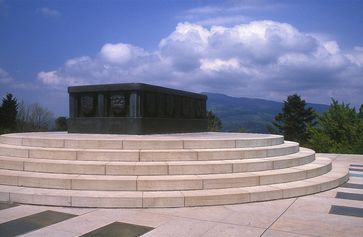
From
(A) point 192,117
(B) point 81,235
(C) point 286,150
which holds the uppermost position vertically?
(A) point 192,117

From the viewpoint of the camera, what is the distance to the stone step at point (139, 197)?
21.1ft

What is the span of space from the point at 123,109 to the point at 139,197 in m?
5.08

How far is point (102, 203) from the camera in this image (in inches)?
252

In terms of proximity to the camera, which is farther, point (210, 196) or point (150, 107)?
point (150, 107)

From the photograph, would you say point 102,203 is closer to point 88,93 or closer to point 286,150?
point 286,150

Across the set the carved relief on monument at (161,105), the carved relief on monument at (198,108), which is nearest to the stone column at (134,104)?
the carved relief on monument at (161,105)

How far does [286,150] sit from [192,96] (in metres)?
5.41

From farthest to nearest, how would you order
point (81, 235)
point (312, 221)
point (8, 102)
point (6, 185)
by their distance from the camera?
point (8, 102) → point (6, 185) → point (312, 221) → point (81, 235)

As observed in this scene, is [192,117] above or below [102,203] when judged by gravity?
above

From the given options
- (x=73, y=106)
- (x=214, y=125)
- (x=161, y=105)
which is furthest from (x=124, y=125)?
(x=214, y=125)

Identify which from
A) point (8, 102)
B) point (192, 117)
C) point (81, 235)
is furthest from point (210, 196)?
point (8, 102)

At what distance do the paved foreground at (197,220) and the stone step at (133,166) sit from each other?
1083 millimetres

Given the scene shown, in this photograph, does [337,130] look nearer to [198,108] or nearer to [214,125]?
[214,125]

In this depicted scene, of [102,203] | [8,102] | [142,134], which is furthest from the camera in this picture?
[8,102]
